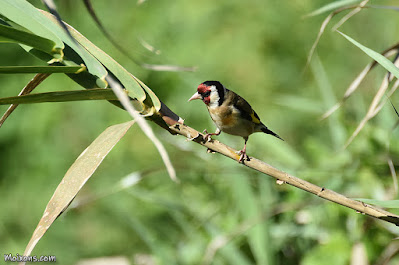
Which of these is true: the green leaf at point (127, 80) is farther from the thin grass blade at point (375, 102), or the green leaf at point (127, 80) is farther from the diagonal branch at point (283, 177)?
the thin grass blade at point (375, 102)

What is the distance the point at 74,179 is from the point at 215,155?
6.18 feet

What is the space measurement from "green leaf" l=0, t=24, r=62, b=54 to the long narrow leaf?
0.21m

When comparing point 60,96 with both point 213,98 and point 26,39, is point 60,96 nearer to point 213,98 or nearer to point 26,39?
point 26,39

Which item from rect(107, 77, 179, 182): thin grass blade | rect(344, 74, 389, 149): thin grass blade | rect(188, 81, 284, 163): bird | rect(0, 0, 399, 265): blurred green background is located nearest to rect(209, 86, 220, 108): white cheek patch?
rect(188, 81, 284, 163): bird

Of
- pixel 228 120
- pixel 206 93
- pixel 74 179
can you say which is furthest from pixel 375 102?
pixel 74 179

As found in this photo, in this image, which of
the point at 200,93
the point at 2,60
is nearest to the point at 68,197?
the point at 200,93

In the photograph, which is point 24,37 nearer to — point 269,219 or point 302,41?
point 269,219

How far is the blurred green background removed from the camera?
2.53 metres

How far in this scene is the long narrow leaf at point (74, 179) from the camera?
1130mm

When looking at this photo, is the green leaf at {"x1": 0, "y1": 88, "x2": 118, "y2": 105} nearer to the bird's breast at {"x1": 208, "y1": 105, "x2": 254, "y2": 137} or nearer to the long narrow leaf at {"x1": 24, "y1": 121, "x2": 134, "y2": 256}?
the long narrow leaf at {"x1": 24, "y1": 121, "x2": 134, "y2": 256}

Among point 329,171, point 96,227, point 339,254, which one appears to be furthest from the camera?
point 96,227

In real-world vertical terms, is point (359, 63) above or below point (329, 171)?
below

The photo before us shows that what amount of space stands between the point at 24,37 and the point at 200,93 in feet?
4.42

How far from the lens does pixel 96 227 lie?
4043mm
